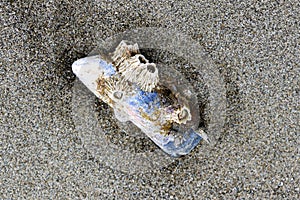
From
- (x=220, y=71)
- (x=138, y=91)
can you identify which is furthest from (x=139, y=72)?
(x=220, y=71)

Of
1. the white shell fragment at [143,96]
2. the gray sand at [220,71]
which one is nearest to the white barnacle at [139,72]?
the white shell fragment at [143,96]

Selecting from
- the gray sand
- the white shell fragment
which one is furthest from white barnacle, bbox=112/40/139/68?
the gray sand

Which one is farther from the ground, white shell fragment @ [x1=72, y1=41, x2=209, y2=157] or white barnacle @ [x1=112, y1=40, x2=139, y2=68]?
white barnacle @ [x1=112, y1=40, x2=139, y2=68]

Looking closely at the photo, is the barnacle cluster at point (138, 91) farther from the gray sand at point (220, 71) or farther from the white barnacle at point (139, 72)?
the gray sand at point (220, 71)

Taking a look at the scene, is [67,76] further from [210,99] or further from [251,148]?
[251,148]

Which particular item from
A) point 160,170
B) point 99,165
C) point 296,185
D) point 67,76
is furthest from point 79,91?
point 296,185

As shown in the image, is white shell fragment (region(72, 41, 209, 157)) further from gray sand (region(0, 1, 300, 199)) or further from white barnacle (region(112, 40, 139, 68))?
gray sand (region(0, 1, 300, 199))

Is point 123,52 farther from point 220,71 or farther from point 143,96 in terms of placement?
point 220,71
